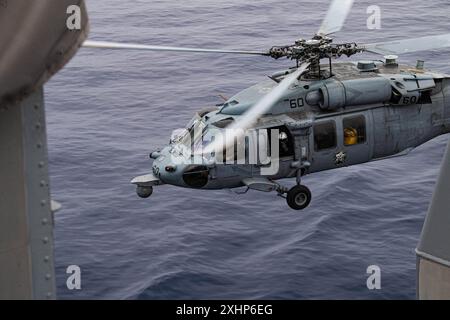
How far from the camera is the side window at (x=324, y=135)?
2528cm

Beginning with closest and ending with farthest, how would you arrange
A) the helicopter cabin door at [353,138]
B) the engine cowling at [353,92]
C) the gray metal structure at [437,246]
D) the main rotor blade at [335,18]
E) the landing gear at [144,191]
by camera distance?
the gray metal structure at [437,246], the main rotor blade at [335,18], the engine cowling at [353,92], the helicopter cabin door at [353,138], the landing gear at [144,191]

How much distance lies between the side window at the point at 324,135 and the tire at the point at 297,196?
154cm

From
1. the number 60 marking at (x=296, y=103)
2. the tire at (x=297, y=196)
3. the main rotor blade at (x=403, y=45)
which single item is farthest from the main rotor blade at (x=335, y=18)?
the tire at (x=297, y=196)

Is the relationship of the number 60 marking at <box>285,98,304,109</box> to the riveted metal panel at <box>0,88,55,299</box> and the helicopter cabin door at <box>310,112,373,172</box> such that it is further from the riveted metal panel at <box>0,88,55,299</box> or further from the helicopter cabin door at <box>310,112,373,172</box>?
the riveted metal panel at <box>0,88,55,299</box>

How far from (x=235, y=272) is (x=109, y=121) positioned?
19492mm

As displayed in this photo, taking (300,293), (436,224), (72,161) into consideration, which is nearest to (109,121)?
(72,161)

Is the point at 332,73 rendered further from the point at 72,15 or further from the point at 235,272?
the point at 72,15

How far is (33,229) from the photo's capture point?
6.94 m

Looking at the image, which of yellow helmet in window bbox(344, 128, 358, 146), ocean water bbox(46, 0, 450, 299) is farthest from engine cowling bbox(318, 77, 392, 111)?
ocean water bbox(46, 0, 450, 299)

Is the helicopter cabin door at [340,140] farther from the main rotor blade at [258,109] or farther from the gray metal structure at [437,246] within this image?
the gray metal structure at [437,246]

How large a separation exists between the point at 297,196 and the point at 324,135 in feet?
7.18

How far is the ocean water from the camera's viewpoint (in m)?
29.6

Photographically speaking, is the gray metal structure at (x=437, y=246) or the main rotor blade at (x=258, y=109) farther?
the main rotor blade at (x=258, y=109)

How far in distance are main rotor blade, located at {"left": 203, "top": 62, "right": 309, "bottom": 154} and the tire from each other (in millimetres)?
3050
